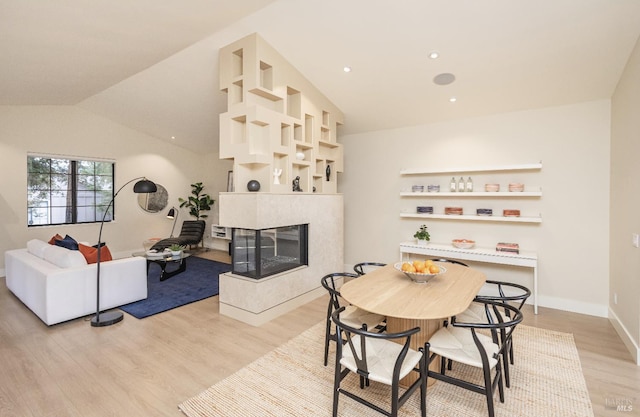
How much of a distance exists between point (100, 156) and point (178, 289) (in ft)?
12.7

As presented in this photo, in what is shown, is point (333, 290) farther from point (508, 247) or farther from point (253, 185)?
point (508, 247)

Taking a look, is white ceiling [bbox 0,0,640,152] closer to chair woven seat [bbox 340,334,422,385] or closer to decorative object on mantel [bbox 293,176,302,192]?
decorative object on mantel [bbox 293,176,302,192]

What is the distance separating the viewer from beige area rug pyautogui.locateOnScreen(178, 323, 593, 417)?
213cm

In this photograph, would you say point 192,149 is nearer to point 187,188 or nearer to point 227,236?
point 187,188

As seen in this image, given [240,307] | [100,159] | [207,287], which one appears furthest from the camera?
[100,159]

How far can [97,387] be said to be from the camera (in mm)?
2393

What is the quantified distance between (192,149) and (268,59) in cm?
531

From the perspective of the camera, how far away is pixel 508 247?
164 inches

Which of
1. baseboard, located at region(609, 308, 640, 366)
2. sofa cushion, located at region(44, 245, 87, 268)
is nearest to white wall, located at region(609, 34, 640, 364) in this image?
baseboard, located at region(609, 308, 640, 366)

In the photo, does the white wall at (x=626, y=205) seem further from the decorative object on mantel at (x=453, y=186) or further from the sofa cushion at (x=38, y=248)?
the sofa cushion at (x=38, y=248)

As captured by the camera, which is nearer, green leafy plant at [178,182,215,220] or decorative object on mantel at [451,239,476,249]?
decorative object on mantel at [451,239,476,249]

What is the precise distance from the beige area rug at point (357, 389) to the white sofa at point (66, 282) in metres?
2.35

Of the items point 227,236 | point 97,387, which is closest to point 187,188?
point 227,236

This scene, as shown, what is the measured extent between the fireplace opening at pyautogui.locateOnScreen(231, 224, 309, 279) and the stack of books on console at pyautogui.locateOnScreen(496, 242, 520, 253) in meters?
2.64
